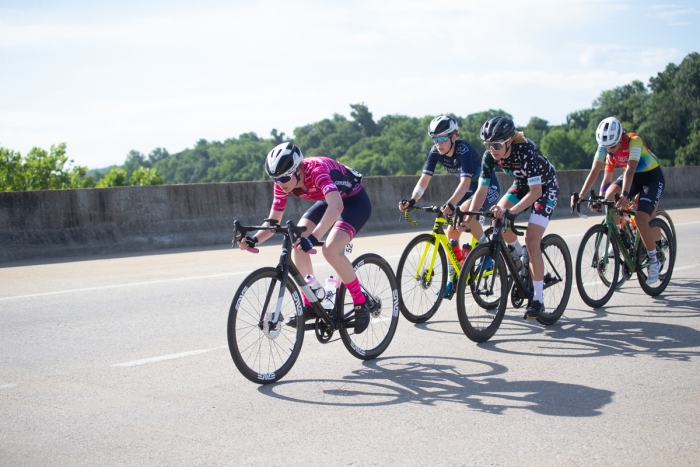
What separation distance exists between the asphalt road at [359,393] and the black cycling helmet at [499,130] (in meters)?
1.82

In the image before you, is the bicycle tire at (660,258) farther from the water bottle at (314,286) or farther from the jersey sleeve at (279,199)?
the jersey sleeve at (279,199)

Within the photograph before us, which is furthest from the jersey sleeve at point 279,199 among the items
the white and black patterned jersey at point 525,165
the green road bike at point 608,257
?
the green road bike at point 608,257

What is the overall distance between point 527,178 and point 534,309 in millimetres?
1232

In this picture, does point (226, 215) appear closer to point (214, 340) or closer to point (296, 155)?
point (214, 340)

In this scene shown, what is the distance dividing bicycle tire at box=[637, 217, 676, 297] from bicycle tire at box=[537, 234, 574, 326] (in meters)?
1.51

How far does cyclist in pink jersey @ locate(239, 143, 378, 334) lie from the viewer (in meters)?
5.77

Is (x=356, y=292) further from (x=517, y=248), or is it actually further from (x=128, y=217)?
(x=128, y=217)

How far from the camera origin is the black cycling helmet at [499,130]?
6.95m

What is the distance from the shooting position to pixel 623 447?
13.7ft

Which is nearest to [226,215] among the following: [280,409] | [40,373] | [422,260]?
[422,260]

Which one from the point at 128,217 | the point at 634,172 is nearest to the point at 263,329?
the point at 634,172

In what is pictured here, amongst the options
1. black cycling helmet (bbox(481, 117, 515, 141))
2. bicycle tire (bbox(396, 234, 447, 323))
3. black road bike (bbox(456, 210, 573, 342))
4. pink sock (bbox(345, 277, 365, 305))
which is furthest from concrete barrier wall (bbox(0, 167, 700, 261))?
black cycling helmet (bbox(481, 117, 515, 141))

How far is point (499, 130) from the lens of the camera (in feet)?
22.8

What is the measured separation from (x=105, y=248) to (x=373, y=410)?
10.1 meters
